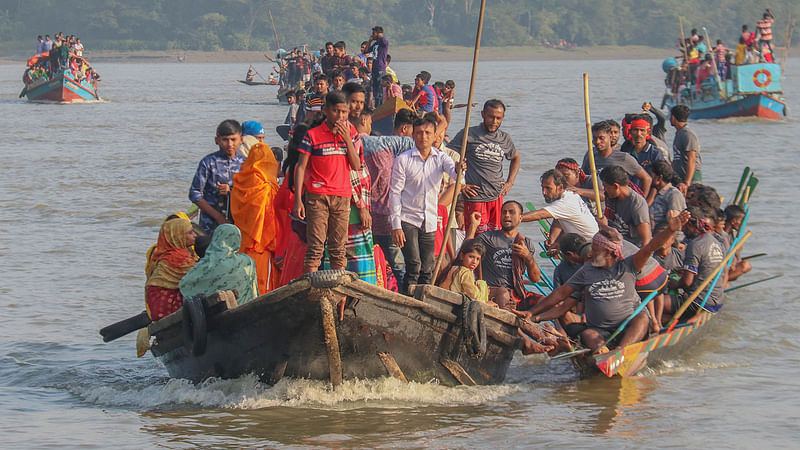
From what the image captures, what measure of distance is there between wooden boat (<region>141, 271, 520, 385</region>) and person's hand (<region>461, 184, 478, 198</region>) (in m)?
1.74

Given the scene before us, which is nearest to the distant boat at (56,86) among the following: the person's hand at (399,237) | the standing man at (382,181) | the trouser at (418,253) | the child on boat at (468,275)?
the standing man at (382,181)

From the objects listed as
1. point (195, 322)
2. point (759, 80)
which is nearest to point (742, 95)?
point (759, 80)

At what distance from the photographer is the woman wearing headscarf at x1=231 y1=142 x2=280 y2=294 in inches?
286

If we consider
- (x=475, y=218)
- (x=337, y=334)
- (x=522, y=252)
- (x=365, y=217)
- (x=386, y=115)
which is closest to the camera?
(x=337, y=334)

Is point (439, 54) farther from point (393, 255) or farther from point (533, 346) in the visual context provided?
point (533, 346)

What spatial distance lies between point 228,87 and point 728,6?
1937 inches

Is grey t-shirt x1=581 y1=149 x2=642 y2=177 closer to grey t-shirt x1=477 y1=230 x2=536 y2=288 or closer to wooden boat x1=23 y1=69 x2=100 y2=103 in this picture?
grey t-shirt x1=477 y1=230 x2=536 y2=288

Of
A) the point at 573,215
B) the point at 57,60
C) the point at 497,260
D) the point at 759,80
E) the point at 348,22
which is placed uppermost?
the point at 759,80

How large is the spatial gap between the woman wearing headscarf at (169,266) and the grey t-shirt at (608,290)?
8.04ft

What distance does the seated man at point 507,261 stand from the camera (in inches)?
313

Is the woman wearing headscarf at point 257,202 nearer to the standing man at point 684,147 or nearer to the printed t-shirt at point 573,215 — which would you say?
the printed t-shirt at point 573,215

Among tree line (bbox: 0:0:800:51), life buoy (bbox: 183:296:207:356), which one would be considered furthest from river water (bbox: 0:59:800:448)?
tree line (bbox: 0:0:800:51)

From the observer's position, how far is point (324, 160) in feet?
22.2

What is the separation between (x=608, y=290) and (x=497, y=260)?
98cm
